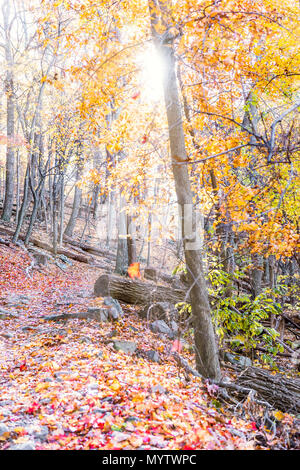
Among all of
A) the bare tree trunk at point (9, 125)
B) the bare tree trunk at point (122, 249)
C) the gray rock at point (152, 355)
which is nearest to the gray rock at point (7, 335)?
the gray rock at point (152, 355)

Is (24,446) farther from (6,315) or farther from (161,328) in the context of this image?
(6,315)

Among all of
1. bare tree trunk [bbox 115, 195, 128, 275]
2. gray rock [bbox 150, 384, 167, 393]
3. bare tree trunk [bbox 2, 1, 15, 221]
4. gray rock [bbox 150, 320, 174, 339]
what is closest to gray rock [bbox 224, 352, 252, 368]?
gray rock [bbox 150, 320, 174, 339]

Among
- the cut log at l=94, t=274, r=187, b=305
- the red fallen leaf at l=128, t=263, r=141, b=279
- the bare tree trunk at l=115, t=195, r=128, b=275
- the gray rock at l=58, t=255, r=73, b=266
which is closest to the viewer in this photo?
the cut log at l=94, t=274, r=187, b=305

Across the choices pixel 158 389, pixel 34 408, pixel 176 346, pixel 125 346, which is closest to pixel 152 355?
pixel 125 346

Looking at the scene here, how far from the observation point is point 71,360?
17.5 feet

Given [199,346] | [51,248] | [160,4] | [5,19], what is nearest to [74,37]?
[160,4]

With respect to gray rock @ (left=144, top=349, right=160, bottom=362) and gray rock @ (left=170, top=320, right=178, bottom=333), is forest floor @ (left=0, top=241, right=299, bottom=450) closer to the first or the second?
gray rock @ (left=144, top=349, right=160, bottom=362)

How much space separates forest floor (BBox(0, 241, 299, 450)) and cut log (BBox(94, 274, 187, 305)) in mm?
1598

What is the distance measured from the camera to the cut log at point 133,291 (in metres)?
8.84

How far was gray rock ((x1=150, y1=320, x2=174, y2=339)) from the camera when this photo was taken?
7.74 metres

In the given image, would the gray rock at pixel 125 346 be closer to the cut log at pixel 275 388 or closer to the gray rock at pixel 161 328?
the gray rock at pixel 161 328

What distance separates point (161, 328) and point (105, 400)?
391 cm

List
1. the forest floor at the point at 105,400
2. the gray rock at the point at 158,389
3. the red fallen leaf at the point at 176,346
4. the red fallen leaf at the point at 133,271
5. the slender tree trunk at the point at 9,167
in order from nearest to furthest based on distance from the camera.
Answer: the forest floor at the point at 105,400 → the red fallen leaf at the point at 176,346 → the gray rock at the point at 158,389 → the red fallen leaf at the point at 133,271 → the slender tree trunk at the point at 9,167

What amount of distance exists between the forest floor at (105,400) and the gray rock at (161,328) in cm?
38
